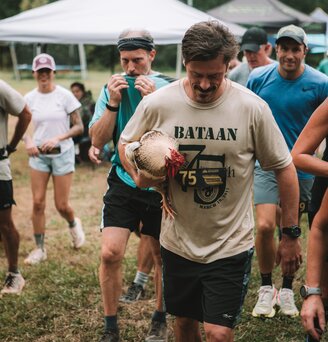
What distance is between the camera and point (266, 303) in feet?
15.6

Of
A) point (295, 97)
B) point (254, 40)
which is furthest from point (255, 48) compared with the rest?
point (295, 97)

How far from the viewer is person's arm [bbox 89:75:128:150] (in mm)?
3846

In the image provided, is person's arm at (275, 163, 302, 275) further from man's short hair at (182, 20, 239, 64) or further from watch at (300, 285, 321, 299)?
man's short hair at (182, 20, 239, 64)

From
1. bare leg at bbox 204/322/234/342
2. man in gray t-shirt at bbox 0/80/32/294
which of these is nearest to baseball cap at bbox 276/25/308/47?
man in gray t-shirt at bbox 0/80/32/294

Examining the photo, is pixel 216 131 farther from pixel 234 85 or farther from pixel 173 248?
pixel 173 248

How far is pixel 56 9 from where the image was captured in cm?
1025

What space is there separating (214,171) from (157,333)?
184 cm

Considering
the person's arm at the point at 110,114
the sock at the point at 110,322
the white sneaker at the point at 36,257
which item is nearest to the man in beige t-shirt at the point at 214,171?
the person's arm at the point at 110,114

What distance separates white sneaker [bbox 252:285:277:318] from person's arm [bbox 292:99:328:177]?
6.29ft

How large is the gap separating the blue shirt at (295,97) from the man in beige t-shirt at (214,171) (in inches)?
71.2

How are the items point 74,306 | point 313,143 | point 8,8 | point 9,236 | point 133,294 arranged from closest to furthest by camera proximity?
point 313,143, point 74,306, point 133,294, point 9,236, point 8,8

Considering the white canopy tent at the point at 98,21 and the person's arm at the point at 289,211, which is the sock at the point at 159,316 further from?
the white canopy tent at the point at 98,21

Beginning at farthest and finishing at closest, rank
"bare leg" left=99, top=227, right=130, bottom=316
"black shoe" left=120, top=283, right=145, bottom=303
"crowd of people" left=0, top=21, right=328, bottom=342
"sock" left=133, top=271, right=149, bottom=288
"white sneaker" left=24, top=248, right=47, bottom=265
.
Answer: "white sneaker" left=24, top=248, right=47, bottom=265
"sock" left=133, top=271, right=149, bottom=288
"black shoe" left=120, top=283, right=145, bottom=303
"bare leg" left=99, top=227, right=130, bottom=316
"crowd of people" left=0, top=21, right=328, bottom=342

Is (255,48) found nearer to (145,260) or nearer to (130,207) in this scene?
(145,260)
